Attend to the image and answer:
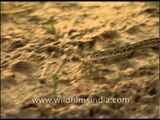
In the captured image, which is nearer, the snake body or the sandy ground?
the sandy ground

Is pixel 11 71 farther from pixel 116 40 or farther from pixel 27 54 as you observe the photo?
pixel 116 40

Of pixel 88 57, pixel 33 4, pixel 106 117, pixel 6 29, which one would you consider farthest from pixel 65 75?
pixel 33 4

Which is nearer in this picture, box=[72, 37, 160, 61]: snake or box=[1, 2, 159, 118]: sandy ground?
box=[1, 2, 159, 118]: sandy ground

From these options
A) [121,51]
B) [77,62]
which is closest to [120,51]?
[121,51]

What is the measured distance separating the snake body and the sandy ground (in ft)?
0.17

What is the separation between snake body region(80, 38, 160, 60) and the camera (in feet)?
9.05

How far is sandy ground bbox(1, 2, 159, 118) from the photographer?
7.66ft

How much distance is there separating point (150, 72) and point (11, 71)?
999 millimetres

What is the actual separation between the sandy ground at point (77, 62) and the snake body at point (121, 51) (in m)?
0.05

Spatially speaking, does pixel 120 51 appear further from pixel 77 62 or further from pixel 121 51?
pixel 77 62

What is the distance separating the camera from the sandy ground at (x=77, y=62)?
2.33 metres

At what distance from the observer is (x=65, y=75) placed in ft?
8.58

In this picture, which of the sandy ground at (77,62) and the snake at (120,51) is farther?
the snake at (120,51)

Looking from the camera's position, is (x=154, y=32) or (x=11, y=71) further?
(x=154, y=32)
